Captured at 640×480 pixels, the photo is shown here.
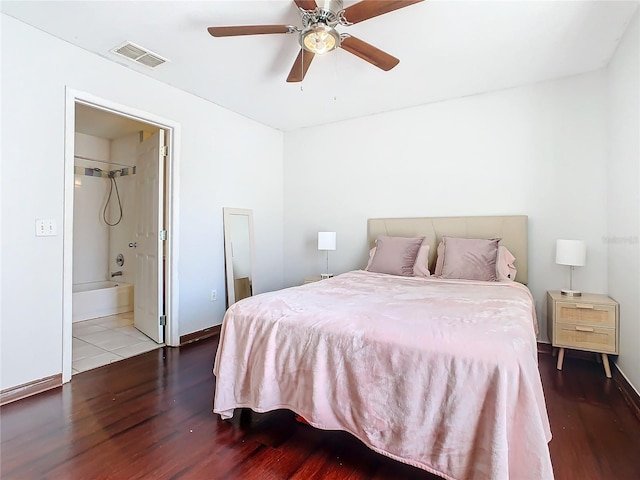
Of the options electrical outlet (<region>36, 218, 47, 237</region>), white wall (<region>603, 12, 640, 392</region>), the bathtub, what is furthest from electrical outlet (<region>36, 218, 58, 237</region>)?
white wall (<region>603, 12, 640, 392</region>)

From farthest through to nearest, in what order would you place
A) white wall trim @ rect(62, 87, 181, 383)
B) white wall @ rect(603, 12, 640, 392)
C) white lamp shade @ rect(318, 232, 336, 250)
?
1. white lamp shade @ rect(318, 232, 336, 250)
2. white wall trim @ rect(62, 87, 181, 383)
3. white wall @ rect(603, 12, 640, 392)

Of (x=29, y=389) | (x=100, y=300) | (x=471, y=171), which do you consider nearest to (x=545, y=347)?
(x=471, y=171)

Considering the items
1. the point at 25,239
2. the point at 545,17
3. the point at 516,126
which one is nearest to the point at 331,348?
the point at 25,239

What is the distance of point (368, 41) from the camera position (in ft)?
7.90

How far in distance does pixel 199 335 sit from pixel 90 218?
2840 millimetres

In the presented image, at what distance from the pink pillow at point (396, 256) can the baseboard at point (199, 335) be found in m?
1.82

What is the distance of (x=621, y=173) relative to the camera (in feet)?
7.98

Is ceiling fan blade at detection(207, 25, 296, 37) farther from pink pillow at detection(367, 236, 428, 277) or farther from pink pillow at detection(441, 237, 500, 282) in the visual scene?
pink pillow at detection(441, 237, 500, 282)

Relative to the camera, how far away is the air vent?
2473 mm

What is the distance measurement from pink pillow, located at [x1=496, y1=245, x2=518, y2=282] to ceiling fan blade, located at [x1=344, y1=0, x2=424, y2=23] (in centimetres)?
218

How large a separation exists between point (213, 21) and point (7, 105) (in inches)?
57.1

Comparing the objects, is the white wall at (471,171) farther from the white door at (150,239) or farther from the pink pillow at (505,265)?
the white door at (150,239)

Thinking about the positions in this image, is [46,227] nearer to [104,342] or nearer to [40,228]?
[40,228]

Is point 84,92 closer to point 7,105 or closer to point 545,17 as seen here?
point 7,105
